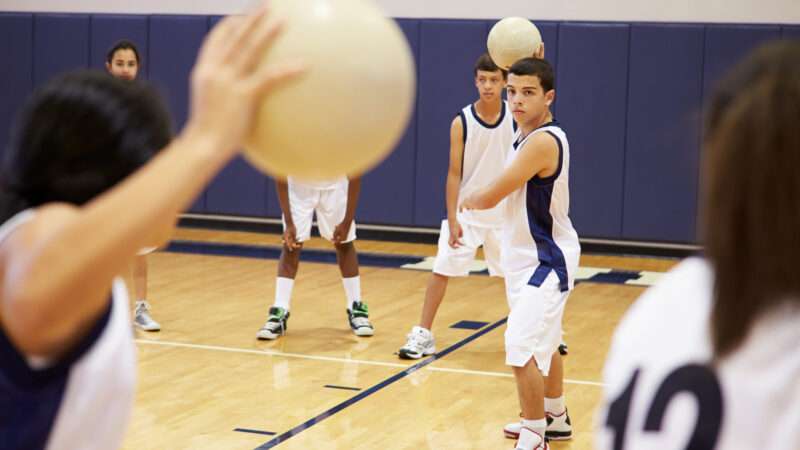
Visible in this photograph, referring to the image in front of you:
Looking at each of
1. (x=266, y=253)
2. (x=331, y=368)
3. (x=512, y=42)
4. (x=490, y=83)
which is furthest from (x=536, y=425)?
(x=266, y=253)

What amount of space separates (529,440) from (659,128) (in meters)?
6.18

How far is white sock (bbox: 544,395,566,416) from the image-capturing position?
4.99 m

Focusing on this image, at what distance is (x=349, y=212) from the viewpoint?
683cm

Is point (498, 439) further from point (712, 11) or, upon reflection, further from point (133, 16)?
point (133, 16)

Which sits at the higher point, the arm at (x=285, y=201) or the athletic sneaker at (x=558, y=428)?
the arm at (x=285, y=201)

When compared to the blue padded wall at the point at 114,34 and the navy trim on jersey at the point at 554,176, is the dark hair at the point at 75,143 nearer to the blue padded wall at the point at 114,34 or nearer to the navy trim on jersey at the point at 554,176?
the navy trim on jersey at the point at 554,176

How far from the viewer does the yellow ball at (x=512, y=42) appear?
18.7 ft

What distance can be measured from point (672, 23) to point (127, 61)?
17.5ft

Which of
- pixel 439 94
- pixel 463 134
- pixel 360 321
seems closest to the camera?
pixel 463 134

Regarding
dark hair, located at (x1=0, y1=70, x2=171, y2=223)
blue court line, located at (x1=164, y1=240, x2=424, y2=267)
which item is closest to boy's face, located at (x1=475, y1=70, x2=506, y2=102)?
blue court line, located at (x1=164, y1=240, x2=424, y2=267)

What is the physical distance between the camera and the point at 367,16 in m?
1.35

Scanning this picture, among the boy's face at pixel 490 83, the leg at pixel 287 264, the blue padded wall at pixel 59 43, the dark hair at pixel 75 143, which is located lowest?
the leg at pixel 287 264

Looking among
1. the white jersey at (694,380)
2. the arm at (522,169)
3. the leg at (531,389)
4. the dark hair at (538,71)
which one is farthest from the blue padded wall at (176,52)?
the white jersey at (694,380)

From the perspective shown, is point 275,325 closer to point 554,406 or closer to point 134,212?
point 554,406
